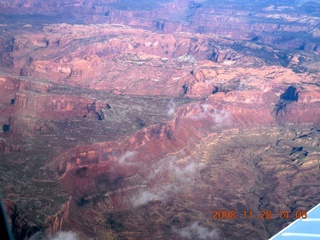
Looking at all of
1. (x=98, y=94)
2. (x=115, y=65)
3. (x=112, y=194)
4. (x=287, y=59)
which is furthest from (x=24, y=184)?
(x=287, y=59)

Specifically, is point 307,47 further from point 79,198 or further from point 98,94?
point 79,198

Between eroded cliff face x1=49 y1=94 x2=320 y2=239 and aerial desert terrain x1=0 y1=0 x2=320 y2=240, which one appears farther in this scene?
eroded cliff face x1=49 y1=94 x2=320 y2=239
